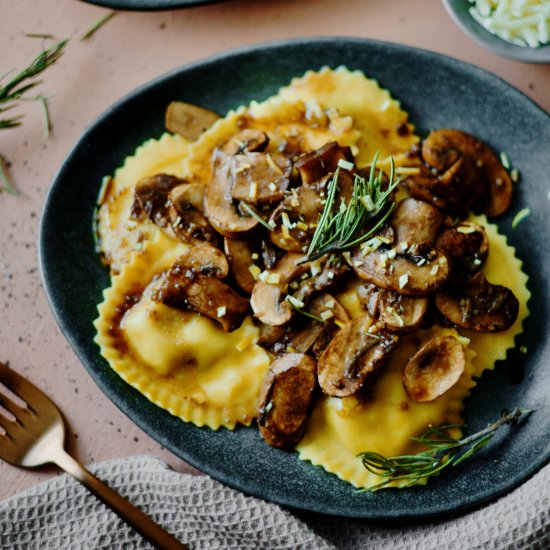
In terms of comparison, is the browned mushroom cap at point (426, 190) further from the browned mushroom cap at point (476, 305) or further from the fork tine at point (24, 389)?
the fork tine at point (24, 389)

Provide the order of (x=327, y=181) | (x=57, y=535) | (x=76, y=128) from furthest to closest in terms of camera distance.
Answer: (x=76, y=128) → (x=57, y=535) → (x=327, y=181)

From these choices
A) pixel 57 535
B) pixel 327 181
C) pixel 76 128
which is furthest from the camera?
pixel 76 128

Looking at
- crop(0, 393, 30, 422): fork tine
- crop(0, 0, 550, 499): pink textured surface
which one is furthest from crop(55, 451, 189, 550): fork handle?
crop(0, 393, 30, 422): fork tine

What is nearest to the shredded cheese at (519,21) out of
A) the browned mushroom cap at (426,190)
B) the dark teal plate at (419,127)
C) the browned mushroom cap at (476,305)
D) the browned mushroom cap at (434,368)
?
the dark teal plate at (419,127)

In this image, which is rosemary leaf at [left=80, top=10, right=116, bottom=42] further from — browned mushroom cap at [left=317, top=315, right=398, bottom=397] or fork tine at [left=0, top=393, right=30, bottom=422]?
browned mushroom cap at [left=317, top=315, right=398, bottom=397]

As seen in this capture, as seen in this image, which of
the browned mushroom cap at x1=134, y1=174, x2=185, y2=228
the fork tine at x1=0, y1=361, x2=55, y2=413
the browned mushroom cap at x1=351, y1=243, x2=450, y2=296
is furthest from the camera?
the fork tine at x1=0, y1=361, x2=55, y2=413

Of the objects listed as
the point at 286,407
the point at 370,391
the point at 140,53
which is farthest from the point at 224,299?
the point at 140,53

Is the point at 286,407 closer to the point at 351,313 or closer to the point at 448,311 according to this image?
the point at 351,313
